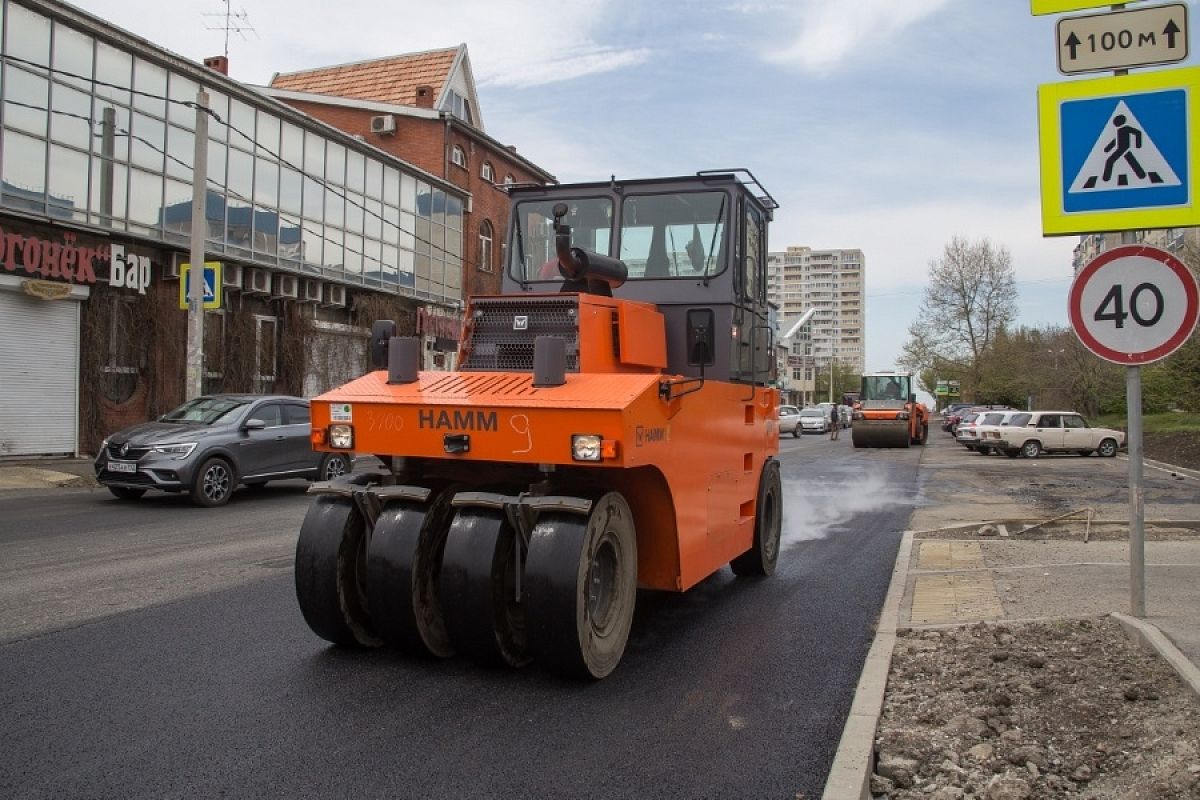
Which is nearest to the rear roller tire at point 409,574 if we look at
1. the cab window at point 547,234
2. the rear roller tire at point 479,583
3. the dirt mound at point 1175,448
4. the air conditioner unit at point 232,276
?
the rear roller tire at point 479,583

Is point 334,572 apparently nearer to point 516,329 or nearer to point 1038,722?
point 516,329

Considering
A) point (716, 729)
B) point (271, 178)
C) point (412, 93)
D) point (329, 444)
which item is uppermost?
point (412, 93)

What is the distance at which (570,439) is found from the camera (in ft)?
14.9

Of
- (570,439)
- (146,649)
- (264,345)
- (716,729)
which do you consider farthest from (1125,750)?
(264,345)

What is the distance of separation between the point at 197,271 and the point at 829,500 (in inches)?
470

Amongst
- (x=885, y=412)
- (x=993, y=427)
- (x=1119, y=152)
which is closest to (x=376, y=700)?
(x=1119, y=152)

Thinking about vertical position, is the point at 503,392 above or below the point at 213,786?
above

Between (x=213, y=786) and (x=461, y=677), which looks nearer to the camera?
(x=213, y=786)

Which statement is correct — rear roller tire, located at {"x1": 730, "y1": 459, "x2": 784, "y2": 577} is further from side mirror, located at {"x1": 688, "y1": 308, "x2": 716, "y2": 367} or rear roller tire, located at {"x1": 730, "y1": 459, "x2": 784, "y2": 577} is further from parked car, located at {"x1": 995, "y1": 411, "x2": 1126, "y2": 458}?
parked car, located at {"x1": 995, "y1": 411, "x2": 1126, "y2": 458}

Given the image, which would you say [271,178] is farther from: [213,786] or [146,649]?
[213,786]

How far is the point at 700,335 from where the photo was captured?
594 cm

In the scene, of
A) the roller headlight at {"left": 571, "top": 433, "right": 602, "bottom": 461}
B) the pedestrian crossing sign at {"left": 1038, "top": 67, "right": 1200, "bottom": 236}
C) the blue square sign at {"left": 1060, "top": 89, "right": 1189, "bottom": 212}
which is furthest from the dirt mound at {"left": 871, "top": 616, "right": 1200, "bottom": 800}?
the blue square sign at {"left": 1060, "top": 89, "right": 1189, "bottom": 212}

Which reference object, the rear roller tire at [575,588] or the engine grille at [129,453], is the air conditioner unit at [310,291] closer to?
the engine grille at [129,453]

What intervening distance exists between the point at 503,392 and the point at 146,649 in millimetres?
2648
